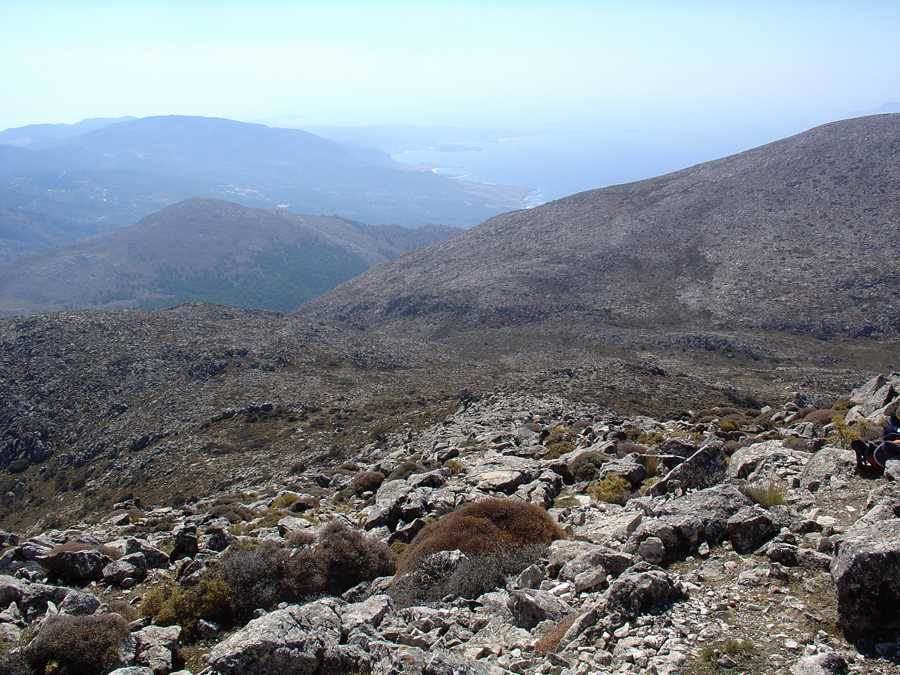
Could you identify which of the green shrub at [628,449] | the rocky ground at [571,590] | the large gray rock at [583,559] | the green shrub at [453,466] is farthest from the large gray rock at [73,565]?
the green shrub at [628,449]

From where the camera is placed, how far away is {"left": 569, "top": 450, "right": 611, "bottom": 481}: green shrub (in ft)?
59.7

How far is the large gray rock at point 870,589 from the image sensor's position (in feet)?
19.9

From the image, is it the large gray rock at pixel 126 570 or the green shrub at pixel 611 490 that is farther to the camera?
the green shrub at pixel 611 490

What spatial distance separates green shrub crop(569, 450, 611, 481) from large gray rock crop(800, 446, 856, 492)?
725 cm

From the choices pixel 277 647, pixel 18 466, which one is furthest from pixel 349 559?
pixel 18 466

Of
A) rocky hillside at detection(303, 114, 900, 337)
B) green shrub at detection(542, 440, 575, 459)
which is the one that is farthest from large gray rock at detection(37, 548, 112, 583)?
rocky hillside at detection(303, 114, 900, 337)

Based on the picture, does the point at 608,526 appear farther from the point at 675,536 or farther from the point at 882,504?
the point at 882,504

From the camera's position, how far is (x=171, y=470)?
118 ft

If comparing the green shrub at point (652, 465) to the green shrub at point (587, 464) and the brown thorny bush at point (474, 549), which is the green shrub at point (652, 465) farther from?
the brown thorny bush at point (474, 549)

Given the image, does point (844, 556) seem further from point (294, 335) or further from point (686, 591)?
point (294, 335)

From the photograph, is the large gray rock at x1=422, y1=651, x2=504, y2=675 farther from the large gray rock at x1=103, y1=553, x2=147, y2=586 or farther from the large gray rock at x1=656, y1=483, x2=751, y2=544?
the large gray rock at x1=103, y1=553, x2=147, y2=586

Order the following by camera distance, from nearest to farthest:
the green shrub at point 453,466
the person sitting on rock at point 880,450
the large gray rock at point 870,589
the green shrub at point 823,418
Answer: the large gray rock at point 870,589
the person sitting on rock at point 880,450
the green shrub at point 823,418
the green shrub at point 453,466

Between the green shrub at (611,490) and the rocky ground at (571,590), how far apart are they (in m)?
0.08

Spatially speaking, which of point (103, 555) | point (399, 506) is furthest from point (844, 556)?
point (103, 555)
